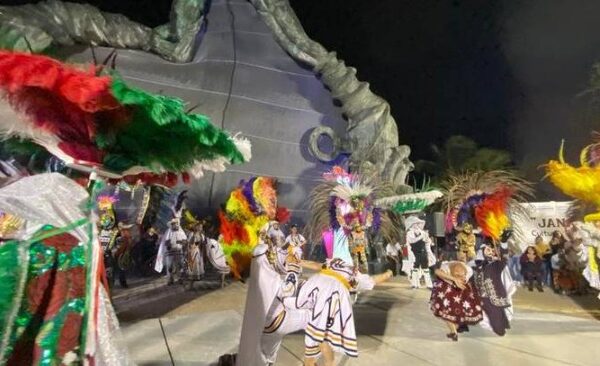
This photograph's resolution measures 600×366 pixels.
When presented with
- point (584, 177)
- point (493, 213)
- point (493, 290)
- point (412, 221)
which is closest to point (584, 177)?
point (584, 177)

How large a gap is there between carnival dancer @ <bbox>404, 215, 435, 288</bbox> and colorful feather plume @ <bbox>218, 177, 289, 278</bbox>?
4391 millimetres

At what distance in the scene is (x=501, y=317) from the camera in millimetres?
6555

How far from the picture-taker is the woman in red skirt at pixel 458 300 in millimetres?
6355

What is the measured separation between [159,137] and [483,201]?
5237 millimetres

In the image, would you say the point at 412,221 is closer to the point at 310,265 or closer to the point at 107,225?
the point at 107,225

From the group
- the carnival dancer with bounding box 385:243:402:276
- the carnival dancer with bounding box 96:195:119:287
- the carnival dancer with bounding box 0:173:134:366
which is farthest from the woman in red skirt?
the carnival dancer with bounding box 385:243:402:276

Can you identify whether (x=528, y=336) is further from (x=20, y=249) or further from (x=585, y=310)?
(x=20, y=249)

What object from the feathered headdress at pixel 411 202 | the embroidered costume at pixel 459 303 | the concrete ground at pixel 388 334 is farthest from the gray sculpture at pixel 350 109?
the embroidered costume at pixel 459 303

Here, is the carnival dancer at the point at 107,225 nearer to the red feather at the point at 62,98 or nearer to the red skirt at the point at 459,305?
the red skirt at the point at 459,305

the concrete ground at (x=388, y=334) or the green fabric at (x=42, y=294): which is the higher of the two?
the green fabric at (x=42, y=294)

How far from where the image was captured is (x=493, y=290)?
6.63 m

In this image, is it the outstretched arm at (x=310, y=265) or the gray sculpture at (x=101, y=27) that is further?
the gray sculpture at (x=101, y=27)

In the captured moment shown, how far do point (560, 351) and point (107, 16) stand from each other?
544 inches

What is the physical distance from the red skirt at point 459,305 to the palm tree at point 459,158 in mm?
17701
